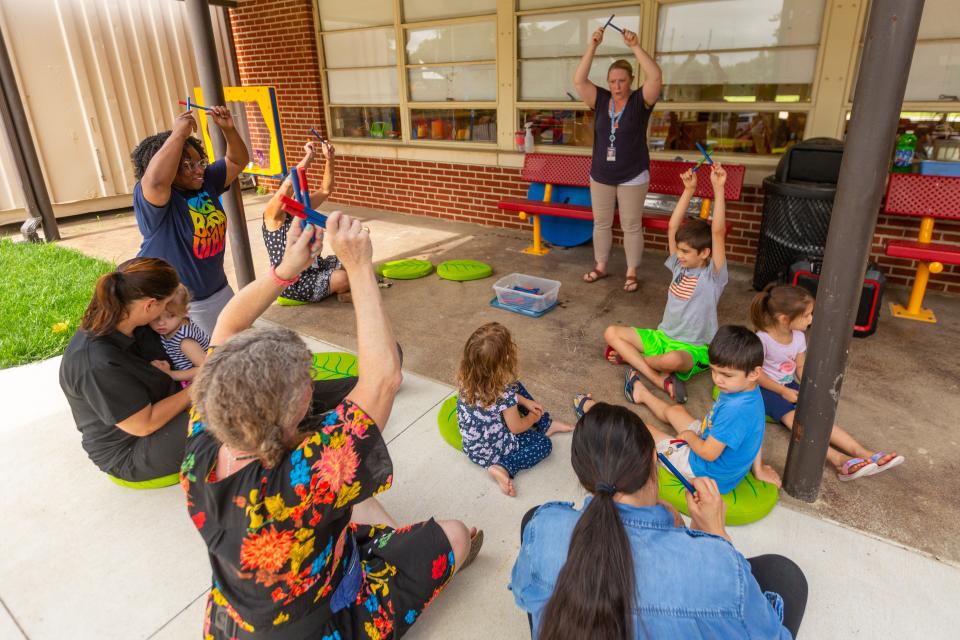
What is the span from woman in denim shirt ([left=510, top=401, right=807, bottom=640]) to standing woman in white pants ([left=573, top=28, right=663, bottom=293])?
3.61m

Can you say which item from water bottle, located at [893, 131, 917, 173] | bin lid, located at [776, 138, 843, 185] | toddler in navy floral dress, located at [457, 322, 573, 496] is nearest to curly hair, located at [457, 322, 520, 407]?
toddler in navy floral dress, located at [457, 322, 573, 496]

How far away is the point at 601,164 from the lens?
4703 mm

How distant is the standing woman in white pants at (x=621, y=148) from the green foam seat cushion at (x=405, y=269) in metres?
1.45

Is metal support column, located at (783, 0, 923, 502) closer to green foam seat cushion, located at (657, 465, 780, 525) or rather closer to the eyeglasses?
green foam seat cushion, located at (657, 465, 780, 525)

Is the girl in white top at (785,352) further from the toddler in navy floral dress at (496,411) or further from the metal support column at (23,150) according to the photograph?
the metal support column at (23,150)

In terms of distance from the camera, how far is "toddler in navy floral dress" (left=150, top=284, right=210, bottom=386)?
2.34 m

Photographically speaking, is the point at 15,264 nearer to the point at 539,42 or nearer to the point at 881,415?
the point at 539,42

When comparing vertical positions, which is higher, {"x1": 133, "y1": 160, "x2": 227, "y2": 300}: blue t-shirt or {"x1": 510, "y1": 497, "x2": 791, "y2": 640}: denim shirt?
{"x1": 133, "y1": 160, "x2": 227, "y2": 300}: blue t-shirt

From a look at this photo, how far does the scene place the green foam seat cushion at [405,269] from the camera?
5207mm

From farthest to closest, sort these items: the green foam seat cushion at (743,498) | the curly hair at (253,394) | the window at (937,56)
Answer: the window at (937,56)
the green foam seat cushion at (743,498)
the curly hair at (253,394)

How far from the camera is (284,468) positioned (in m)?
1.24

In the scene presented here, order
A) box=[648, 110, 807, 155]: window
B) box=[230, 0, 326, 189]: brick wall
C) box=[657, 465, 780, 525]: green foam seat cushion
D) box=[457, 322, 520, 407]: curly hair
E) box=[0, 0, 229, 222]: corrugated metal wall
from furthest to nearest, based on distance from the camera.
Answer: box=[230, 0, 326, 189]: brick wall, box=[0, 0, 229, 222]: corrugated metal wall, box=[648, 110, 807, 155]: window, box=[457, 322, 520, 407]: curly hair, box=[657, 465, 780, 525]: green foam seat cushion

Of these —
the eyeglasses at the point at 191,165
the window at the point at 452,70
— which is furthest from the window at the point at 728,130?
the eyeglasses at the point at 191,165

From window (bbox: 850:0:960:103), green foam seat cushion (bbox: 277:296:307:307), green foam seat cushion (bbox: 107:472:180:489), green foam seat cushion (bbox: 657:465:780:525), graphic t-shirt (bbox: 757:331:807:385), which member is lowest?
green foam seat cushion (bbox: 107:472:180:489)
